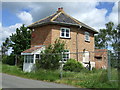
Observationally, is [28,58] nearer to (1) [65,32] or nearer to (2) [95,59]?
(1) [65,32]

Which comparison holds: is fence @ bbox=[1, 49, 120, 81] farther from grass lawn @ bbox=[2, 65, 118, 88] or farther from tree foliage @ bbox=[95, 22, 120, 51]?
tree foliage @ bbox=[95, 22, 120, 51]

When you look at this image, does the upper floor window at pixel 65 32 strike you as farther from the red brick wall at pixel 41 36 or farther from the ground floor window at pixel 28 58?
the ground floor window at pixel 28 58

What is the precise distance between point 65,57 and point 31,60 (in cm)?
436

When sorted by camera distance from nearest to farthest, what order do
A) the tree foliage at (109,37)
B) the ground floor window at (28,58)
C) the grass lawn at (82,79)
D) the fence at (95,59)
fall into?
1. the grass lawn at (82,79)
2. the fence at (95,59)
3. the ground floor window at (28,58)
4. the tree foliage at (109,37)

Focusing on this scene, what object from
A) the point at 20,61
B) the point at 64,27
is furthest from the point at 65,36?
the point at 20,61

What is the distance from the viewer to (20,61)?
24578mm

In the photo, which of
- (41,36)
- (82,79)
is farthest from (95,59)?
(82,79)

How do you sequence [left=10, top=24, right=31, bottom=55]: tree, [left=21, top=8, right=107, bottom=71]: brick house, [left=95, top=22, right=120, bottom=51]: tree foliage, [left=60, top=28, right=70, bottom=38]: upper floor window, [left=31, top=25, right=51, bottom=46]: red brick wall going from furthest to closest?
[left=95, top=22, right=120, bottom=51]: tree foliage → [left=10, top=24, right=31, bottom=55]: tree → [left=60, top=28, right=70, bottom=38]: upper floor window → [left=31, top=25, right=51, bottom=46]: red brick wall → [left=21, top=8, right=107, bottom=71]: brick house

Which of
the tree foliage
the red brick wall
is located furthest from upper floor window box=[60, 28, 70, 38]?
the tree foliage

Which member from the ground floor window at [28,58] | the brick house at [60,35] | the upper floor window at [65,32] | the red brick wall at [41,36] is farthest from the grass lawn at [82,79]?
the upper floor window at [65,32]

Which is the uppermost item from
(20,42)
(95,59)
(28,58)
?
(20,42)

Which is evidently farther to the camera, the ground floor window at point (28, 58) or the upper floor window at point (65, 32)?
the upper floor window at point (65, 32)

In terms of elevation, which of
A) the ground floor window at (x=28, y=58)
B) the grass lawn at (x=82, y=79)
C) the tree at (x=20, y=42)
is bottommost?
the grass lawn at (x=82, y=79)

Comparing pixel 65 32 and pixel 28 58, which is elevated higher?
pixel 65 32
